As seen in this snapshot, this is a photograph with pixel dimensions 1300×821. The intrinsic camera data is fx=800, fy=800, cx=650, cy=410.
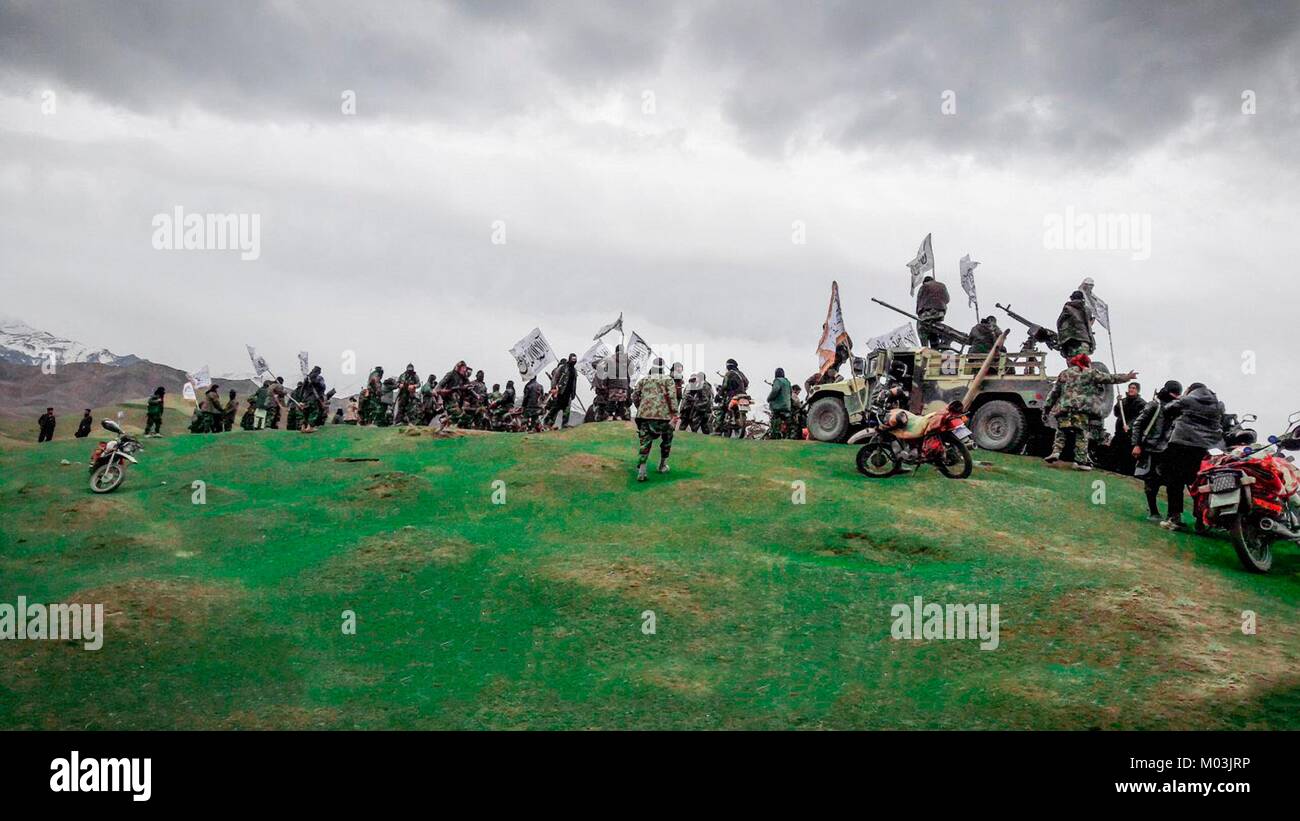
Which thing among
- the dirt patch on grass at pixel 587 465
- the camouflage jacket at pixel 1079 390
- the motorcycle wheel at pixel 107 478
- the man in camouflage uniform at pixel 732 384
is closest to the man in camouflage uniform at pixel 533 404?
the man in camouflage uniform at pixel 732 384

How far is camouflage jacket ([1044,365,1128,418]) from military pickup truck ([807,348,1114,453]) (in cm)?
136

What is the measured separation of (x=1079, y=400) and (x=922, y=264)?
6977mm

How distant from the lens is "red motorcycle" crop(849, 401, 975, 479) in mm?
11211

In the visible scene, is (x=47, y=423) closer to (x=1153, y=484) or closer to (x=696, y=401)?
(x=696, y=401)

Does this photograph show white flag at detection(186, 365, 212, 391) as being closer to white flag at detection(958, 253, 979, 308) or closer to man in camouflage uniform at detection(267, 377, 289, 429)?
man in camouflage uniform at detection(267, 377, 289, 429)

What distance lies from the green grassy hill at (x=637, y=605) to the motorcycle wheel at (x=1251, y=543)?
137 mm

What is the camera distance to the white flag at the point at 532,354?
22.0m

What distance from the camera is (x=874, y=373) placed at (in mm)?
15477

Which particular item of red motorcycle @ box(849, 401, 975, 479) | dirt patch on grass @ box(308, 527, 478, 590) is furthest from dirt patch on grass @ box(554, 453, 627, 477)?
red motorcycle @ box(849, 401, 975, 479)

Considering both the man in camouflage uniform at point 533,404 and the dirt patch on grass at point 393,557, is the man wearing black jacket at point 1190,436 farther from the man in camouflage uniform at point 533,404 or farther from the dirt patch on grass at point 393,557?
the man in camouflage uniform at point 533,404

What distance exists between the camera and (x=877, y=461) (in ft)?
38.4

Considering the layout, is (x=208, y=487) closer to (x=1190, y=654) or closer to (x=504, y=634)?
(x=504, y=634)

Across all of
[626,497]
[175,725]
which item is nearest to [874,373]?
[626,497]
